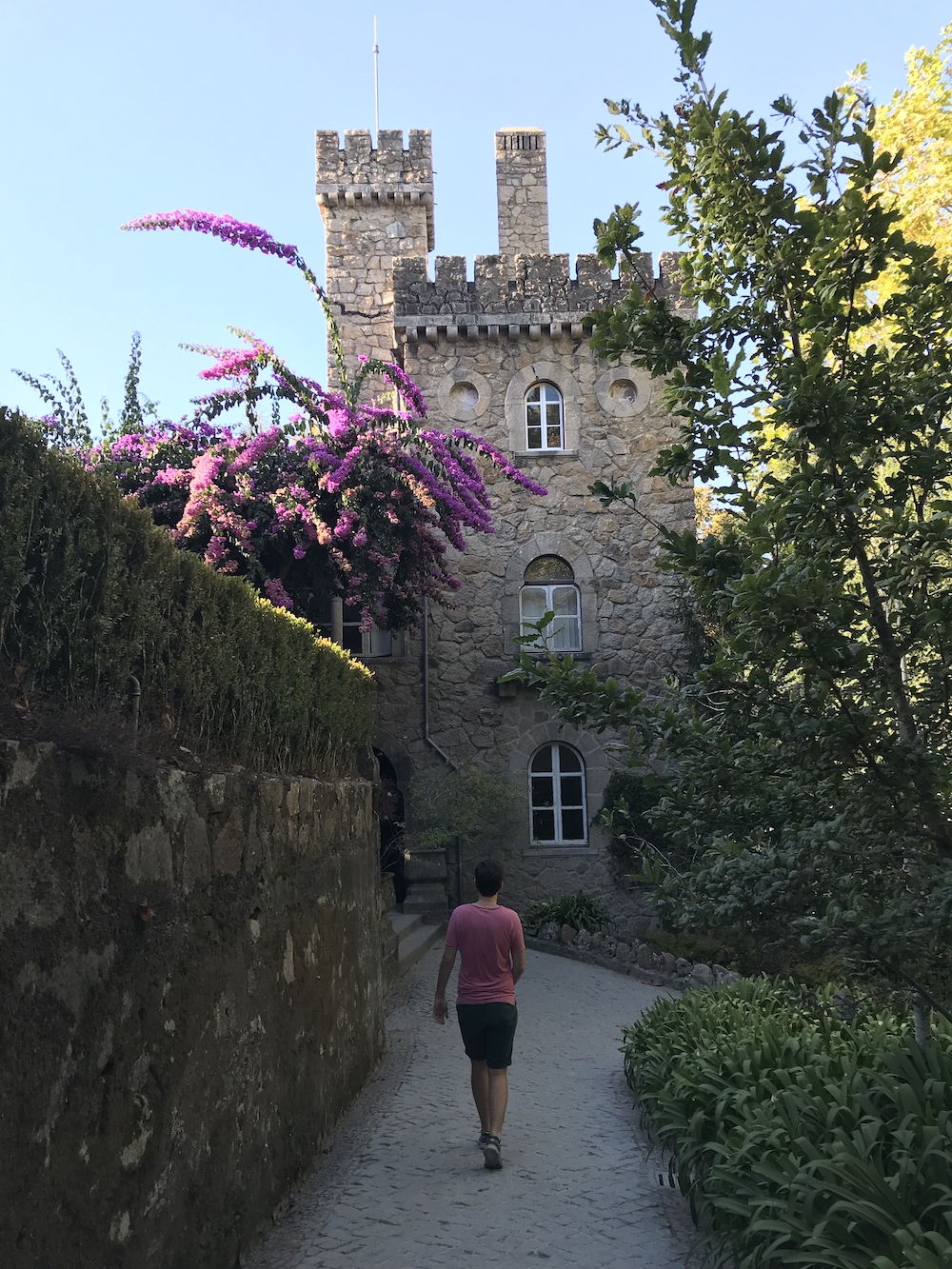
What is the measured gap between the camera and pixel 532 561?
1769cm

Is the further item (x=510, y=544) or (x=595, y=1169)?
(x=510, y=544)

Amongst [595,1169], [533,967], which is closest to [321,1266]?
[595,1169]

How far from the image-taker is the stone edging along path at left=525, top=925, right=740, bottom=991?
12578 mm

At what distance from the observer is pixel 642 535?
58.5 feet

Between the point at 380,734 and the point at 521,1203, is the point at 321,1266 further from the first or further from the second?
the point at 380,734

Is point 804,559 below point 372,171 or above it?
below

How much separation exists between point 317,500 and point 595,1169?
8846 millimetres

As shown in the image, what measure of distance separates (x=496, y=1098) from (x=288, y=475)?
28.6 feet

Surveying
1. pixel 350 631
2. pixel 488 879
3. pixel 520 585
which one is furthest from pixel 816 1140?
pixel 350 631

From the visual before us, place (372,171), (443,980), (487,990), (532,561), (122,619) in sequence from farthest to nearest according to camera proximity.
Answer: (372,171), (532,561), (443,980), (487,990), (122,619)

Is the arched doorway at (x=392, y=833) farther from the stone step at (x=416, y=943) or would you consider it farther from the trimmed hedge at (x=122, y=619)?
the trimmed hedge at (x=122, y=619)

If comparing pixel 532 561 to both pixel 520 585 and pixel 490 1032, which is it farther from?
pixel 490 1032

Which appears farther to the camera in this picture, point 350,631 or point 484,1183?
point 350,631

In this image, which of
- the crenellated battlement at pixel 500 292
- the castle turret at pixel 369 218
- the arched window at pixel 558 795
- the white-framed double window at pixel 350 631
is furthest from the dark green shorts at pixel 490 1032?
the castle turret at pixel 369 218
